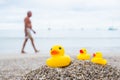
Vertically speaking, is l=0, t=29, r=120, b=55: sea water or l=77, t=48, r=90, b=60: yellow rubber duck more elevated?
l=77, t=48, r=90, b=60: yellow rubber duck

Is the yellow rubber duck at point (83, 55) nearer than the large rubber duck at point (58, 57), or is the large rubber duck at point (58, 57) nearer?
the large rubber duck at point (58, 57)

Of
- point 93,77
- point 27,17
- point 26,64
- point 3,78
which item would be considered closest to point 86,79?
point 93,77

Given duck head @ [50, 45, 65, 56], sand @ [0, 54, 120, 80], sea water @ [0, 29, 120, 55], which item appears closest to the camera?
duck head @ [50, 45, 65, 56]

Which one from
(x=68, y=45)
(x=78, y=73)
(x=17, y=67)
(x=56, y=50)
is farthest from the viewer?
(x=68, y=45)

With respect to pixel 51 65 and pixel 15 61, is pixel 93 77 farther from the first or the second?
pixel 15 61

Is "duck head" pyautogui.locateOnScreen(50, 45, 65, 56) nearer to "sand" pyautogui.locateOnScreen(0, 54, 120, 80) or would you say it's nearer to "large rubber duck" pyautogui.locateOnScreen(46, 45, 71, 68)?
"large rubber duck" pyautogui.locateOnScreen(46, 45, 71, 68)

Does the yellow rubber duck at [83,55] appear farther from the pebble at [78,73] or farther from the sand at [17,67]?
the pebble at [78,73]

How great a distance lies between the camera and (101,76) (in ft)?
21.1

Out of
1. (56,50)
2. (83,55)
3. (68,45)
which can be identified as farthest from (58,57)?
(68,45)

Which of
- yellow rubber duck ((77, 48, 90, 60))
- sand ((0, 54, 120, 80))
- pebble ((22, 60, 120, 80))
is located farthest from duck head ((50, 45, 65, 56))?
yellow rubber duck ((77, 48, 90, 60))

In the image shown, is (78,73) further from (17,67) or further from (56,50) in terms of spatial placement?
(17,67)

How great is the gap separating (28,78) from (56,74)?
0.65m

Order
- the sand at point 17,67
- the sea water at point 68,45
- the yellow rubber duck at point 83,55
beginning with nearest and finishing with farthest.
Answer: the yellow rubber duck at point 83,55 → the sand at point 17,67 → the sea water at point 68,45

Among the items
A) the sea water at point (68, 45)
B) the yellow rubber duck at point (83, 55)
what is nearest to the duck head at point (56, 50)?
the yellow rubber duck at point (83, 55)
